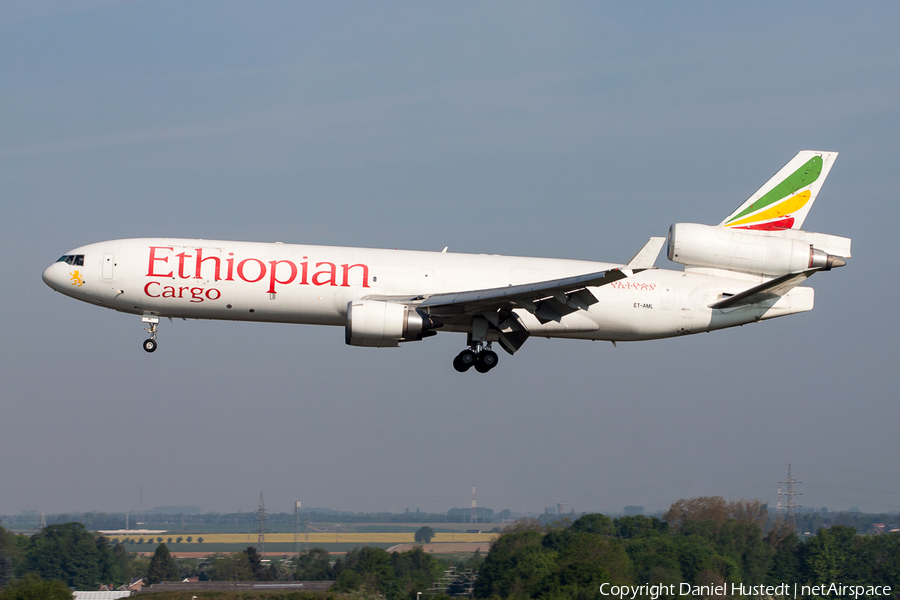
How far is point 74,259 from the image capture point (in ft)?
123

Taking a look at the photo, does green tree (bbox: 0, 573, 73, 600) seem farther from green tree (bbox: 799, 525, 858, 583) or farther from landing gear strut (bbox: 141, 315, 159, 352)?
green tree (bbox: 799, 525, 858, 583)

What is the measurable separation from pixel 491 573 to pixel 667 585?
646 inches

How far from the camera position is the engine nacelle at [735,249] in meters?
37.9

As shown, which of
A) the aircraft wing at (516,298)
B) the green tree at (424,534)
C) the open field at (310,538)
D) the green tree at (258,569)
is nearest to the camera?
the aircraft wing at (516,298)

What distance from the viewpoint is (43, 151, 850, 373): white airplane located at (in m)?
35.4

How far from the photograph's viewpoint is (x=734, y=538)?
104m

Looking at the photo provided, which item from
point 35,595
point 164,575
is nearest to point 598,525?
point 164,575

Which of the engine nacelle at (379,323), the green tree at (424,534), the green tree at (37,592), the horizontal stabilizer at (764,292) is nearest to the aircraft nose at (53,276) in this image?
the engine nacelle at (379,323)

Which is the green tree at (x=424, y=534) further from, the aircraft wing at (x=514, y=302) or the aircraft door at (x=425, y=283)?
the aircraft door at (x=425, y=283)

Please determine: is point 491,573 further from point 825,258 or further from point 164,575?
point 825,258

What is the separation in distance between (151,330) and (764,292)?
25754 mm

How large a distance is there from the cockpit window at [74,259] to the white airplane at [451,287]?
0.20ft

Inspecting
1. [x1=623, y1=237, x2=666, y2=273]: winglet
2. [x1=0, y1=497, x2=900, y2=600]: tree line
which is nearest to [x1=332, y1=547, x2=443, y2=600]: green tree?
[x1=0, y1=497, x2=900, y2=600]: tree line

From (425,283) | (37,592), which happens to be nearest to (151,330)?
(425,283)
